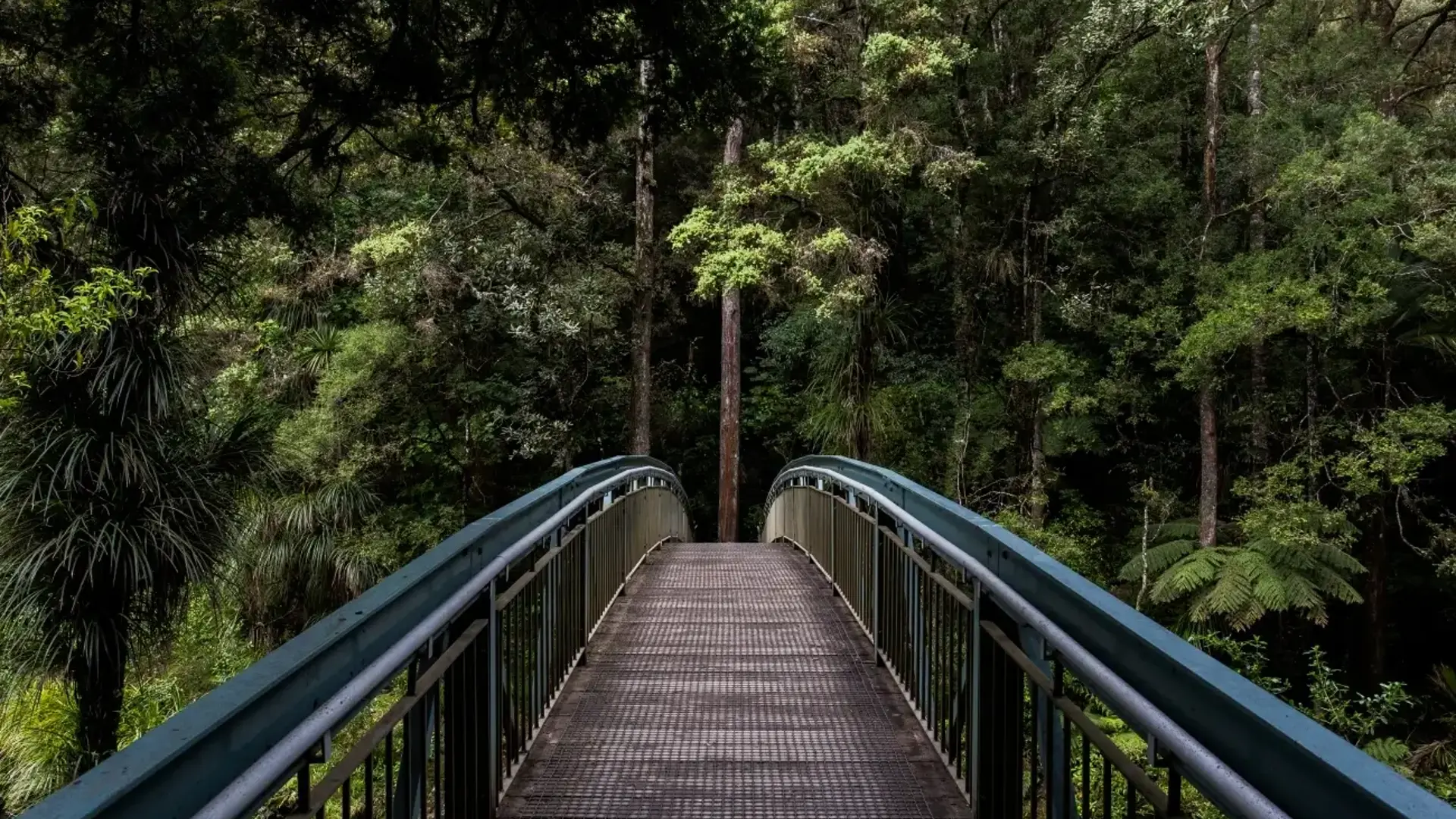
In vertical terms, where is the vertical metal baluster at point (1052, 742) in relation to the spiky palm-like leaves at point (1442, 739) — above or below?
above

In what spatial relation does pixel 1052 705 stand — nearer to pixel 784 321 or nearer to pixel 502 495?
pixel 502 495

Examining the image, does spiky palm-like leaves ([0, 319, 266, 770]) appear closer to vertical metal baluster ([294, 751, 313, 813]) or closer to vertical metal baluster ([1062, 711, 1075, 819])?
vertical metal baluster ([294, 751, 313, 813])

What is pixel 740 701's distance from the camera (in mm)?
5055

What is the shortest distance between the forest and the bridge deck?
3.69 m

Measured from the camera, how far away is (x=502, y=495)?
21.1 metres

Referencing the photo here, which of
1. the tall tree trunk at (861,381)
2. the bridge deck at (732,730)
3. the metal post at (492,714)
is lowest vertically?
the bridge deck at (732,730)

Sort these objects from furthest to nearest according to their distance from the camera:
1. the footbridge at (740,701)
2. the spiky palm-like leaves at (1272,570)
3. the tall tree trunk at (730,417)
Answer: the tall tree trunk at (730,417)
the spiky palm-like leaves at (1272,570)
the footbridge at (740,701)

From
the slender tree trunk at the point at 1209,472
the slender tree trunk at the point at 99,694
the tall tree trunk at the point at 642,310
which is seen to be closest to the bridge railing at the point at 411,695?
the slender tree trunk at the point at 99,694

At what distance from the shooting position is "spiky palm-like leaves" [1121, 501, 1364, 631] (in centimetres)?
1212

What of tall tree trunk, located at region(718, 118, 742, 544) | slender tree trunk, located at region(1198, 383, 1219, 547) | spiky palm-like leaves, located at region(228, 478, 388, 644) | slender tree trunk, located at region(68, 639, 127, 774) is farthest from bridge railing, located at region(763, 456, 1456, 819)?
tall tree trunk, located at region(718, 118, 742, 544)

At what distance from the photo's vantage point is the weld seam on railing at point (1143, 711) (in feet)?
5.23

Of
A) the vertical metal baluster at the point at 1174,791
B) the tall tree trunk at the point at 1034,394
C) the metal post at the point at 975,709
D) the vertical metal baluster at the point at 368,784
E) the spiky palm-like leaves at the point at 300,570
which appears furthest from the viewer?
the tall tree trunk at the point at 1034,394

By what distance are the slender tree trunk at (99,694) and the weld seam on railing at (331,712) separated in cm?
527

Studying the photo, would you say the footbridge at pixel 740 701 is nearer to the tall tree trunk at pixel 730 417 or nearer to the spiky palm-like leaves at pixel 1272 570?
the spiky palm-like leaves at pixel 1272 570
